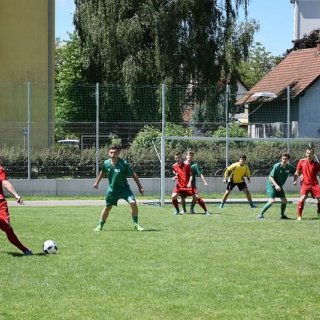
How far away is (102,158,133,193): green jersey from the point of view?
1577cm

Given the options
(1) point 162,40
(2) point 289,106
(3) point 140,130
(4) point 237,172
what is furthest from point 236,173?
(1) point 162,40

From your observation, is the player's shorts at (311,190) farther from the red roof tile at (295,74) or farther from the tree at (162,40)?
the tree at (162,40)

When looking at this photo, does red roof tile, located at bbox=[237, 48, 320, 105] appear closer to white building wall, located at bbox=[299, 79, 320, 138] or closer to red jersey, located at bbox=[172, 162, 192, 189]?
white building wall, located at bbox=[299, 79, 320, 138]

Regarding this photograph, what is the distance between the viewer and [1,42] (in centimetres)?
3634

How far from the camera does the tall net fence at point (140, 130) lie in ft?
93.6

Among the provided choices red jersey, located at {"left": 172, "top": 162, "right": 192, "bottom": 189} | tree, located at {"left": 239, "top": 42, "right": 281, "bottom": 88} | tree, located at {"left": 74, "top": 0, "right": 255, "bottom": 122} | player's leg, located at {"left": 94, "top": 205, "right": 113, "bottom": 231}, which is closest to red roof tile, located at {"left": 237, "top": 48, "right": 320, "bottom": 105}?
tree, located at {"left": 74, "top": 0, "right": 255, "bottom": 122}

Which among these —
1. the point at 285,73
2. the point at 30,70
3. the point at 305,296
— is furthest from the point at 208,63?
the point at 305,296

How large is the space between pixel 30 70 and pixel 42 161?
30.6 feet

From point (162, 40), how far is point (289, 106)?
9.61 metres

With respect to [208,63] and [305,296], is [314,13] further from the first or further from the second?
[305,296]

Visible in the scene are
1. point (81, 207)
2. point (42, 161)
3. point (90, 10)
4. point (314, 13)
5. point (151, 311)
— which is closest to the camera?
point (151, 311)

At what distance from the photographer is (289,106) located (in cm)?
3053

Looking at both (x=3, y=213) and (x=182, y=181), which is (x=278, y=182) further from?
(x=3, y=213)

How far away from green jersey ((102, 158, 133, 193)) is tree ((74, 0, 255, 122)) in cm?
2117
